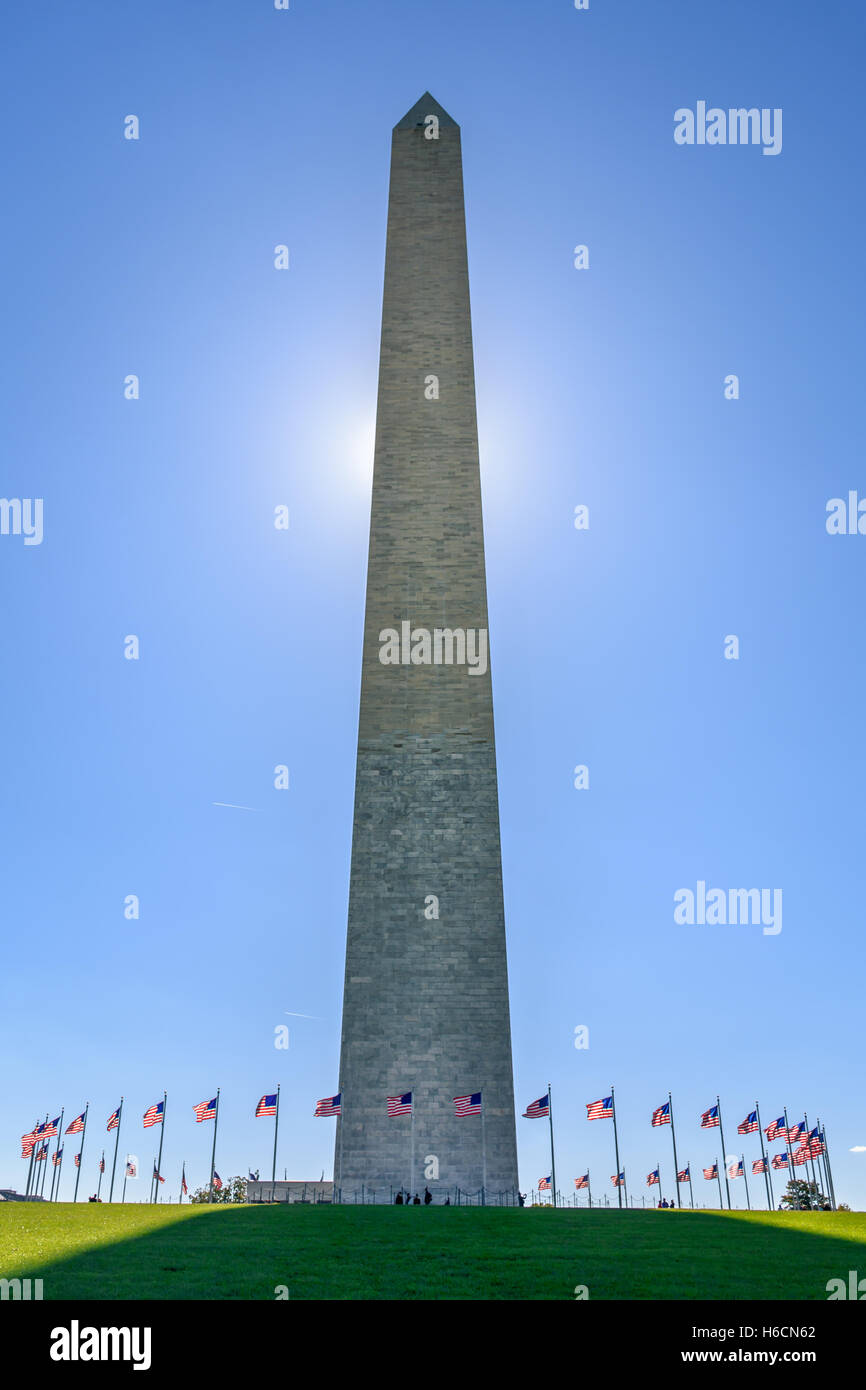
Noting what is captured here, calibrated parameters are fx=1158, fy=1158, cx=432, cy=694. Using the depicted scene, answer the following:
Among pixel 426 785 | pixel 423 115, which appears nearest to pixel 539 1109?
pixel 426 785

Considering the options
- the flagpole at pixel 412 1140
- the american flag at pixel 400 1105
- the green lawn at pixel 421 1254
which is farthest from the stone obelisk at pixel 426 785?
the green lawn at pixel 421 1254

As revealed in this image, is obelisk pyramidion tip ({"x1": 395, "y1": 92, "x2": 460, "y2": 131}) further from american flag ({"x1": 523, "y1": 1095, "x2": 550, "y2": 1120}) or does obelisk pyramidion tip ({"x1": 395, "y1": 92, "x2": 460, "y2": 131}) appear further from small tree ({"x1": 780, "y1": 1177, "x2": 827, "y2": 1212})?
small tree ({"x1": 780, "y1": 1177, "x2": 827, "y2": 1212})

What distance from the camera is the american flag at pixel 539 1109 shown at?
107ft

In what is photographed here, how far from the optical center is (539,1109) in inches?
1289

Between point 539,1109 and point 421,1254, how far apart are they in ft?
57.4

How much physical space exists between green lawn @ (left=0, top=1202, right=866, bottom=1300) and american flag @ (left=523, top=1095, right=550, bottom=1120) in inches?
350

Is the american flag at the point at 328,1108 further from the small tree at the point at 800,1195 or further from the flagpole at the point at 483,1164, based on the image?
the small tree at the point at 800,1195

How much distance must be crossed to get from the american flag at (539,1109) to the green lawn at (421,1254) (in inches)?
350

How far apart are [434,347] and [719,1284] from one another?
3568 cm

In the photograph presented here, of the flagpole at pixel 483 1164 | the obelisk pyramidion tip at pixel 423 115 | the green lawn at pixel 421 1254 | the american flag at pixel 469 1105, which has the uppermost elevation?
the obelisk pyramidion tip at pixel 423 115

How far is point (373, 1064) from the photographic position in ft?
112

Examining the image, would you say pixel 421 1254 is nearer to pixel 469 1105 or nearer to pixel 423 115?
pixel 469 1105

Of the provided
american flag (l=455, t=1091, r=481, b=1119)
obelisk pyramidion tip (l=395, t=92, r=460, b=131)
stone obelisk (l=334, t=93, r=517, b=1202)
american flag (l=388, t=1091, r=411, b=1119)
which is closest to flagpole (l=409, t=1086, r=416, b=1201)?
stone obelisk (l=334, t=93, r=517, b=1202)
